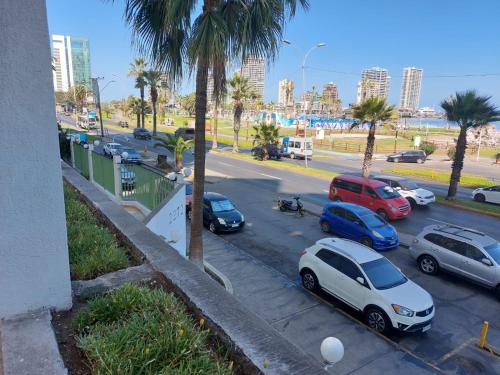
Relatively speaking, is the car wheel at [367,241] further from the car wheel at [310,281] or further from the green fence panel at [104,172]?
the green fence panel at [104,172]

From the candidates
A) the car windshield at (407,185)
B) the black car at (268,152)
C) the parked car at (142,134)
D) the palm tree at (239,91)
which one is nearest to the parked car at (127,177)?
the car windshield at (407,185)

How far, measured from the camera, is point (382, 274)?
9555 millimetres

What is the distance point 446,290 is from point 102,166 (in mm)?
11724

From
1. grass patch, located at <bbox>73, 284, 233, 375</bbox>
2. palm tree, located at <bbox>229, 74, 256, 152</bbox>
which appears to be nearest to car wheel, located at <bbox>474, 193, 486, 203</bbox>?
grass patch, located at <bbox>73, 284, 233, 375</bbox>

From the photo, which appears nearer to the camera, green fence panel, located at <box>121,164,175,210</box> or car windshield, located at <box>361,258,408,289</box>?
green fence panel, located at <box>121,164,175,210</box>

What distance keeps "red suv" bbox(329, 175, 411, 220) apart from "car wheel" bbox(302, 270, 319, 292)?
8.84 metres

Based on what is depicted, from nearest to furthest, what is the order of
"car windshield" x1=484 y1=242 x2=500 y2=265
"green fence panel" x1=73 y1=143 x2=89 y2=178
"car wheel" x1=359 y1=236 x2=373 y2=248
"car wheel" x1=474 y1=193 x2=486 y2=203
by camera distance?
"car windshield" x1=484 y1=242 x2=500 y2=265 < "green fence panel" x1=73 y1=143 x2=89 y2=178 < "car wheel" x1=359 y1=236 x2=373 y2=248 < "car wheel" x1=474 y1=193 x2=486 y2=203

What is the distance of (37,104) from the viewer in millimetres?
2834

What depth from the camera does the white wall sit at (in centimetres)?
272

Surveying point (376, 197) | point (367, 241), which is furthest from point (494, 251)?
point (376, 197)

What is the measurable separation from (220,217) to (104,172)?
5892 mm

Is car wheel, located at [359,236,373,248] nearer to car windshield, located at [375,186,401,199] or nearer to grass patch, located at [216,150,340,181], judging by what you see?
car windshield, located at [375,186,401,199]

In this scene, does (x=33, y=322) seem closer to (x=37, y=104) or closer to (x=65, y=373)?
(x=65, y=373)

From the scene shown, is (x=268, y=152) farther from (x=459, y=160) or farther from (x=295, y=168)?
(x=459, y=160)
